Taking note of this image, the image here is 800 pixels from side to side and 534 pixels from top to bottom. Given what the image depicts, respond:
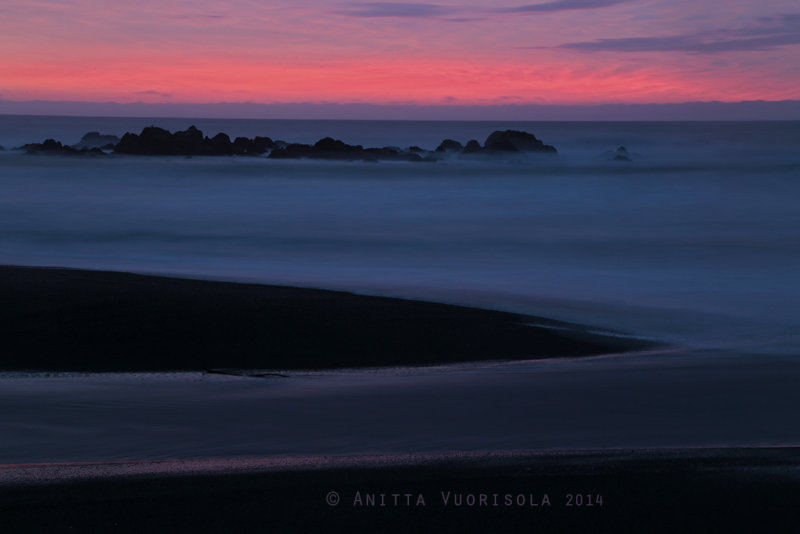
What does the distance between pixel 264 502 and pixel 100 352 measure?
3.50 meters

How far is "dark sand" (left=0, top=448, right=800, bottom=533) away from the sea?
384mm

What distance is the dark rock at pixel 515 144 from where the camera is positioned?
145 feet

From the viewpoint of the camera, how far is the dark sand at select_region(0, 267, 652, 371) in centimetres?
599

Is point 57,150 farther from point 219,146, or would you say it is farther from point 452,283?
point 452,283

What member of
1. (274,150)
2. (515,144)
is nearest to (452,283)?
(274,150)

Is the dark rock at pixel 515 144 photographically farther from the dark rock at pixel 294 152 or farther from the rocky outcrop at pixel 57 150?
the rocky outcrop at pixel 57 150

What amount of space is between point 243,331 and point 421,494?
3.85 m

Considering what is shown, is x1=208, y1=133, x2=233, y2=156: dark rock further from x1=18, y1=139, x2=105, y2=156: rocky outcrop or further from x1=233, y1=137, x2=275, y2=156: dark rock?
x1=18, y1=139, x2=105, y2=156: rocky outcrop

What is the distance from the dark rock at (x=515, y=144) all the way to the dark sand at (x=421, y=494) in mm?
41357

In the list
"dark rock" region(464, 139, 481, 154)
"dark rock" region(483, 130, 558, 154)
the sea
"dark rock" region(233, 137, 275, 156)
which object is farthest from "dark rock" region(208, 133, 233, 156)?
"dark rock" region(483, 130, 558, 154)

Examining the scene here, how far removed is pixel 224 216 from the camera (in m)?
19.8

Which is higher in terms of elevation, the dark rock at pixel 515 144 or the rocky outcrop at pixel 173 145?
the dark rock at pixel 515 144

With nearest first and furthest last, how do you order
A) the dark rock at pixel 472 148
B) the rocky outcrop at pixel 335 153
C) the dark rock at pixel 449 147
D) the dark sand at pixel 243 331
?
1. the dark sand at pixel 243 331
2. the rocky outcrop at pixel 335 153
3. the dark rock at pixel 472 148
4. the dark rock at pixel 449 147

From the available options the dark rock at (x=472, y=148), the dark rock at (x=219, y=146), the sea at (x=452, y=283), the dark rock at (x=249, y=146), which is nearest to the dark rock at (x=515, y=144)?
the dark rock at (x=472, y=148)
